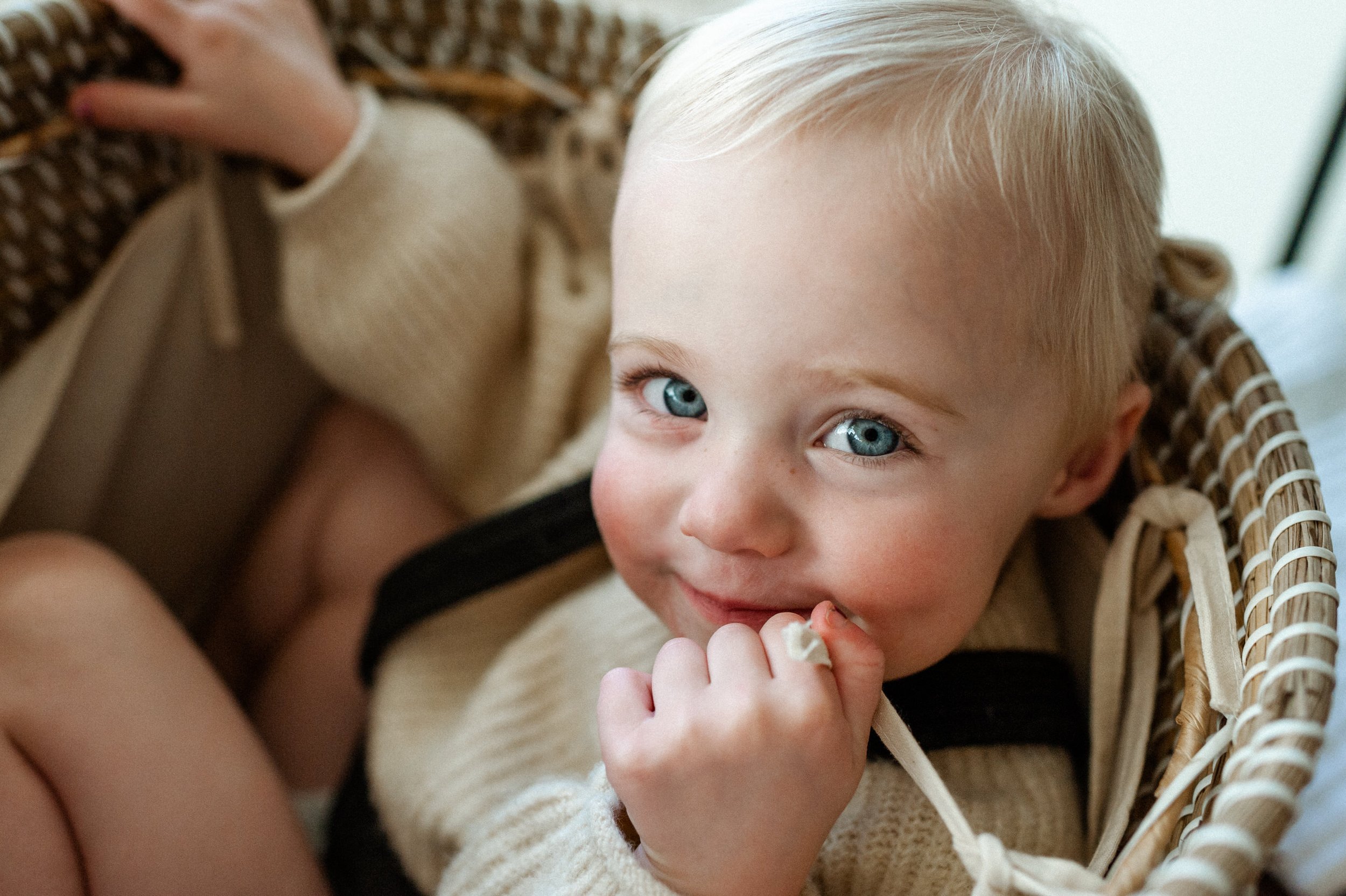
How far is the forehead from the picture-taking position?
22.1 inches

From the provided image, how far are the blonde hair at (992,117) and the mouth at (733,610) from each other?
0.20 meters

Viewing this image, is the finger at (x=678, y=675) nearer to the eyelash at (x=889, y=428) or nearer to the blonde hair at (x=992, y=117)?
the eyelash at (x=889, y=428)

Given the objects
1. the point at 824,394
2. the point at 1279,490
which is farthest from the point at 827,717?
the point at 1279,490

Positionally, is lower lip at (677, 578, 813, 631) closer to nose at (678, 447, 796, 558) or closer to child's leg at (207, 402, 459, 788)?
nose at (678, 447, 796, 558)

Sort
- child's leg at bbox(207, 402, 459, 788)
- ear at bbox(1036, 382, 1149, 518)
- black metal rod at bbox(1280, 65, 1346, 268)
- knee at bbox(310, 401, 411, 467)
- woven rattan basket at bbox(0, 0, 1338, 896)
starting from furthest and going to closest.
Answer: black metal rod at bbox(1280, 65, 1346, 268)
knee at bbox(310, 401, 411, 467)
child's leg at bbox(207, 402, 459, 788)
ear at bbox(1036, 382, 1149, 518)
woven rattan basket at bbox(0, 0, 1338, 896)

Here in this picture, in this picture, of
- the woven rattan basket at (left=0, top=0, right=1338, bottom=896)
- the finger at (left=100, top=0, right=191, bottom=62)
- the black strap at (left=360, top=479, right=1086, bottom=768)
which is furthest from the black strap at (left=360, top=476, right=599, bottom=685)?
the finger at (left=100, top=0, right=191, bottom=62)

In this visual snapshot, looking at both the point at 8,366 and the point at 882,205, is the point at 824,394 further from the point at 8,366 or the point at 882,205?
the point at 8,366

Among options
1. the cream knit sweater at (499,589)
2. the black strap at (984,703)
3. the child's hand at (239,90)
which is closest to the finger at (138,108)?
the child's hand at (239,90)

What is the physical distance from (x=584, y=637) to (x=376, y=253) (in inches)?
15.5

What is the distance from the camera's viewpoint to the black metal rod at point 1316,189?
50.6 inches

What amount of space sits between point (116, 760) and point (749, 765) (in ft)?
1.39

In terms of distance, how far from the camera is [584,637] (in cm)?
85

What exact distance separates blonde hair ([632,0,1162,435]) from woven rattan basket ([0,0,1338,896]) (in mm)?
96

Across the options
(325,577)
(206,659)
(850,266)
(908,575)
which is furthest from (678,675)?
(325,577)
